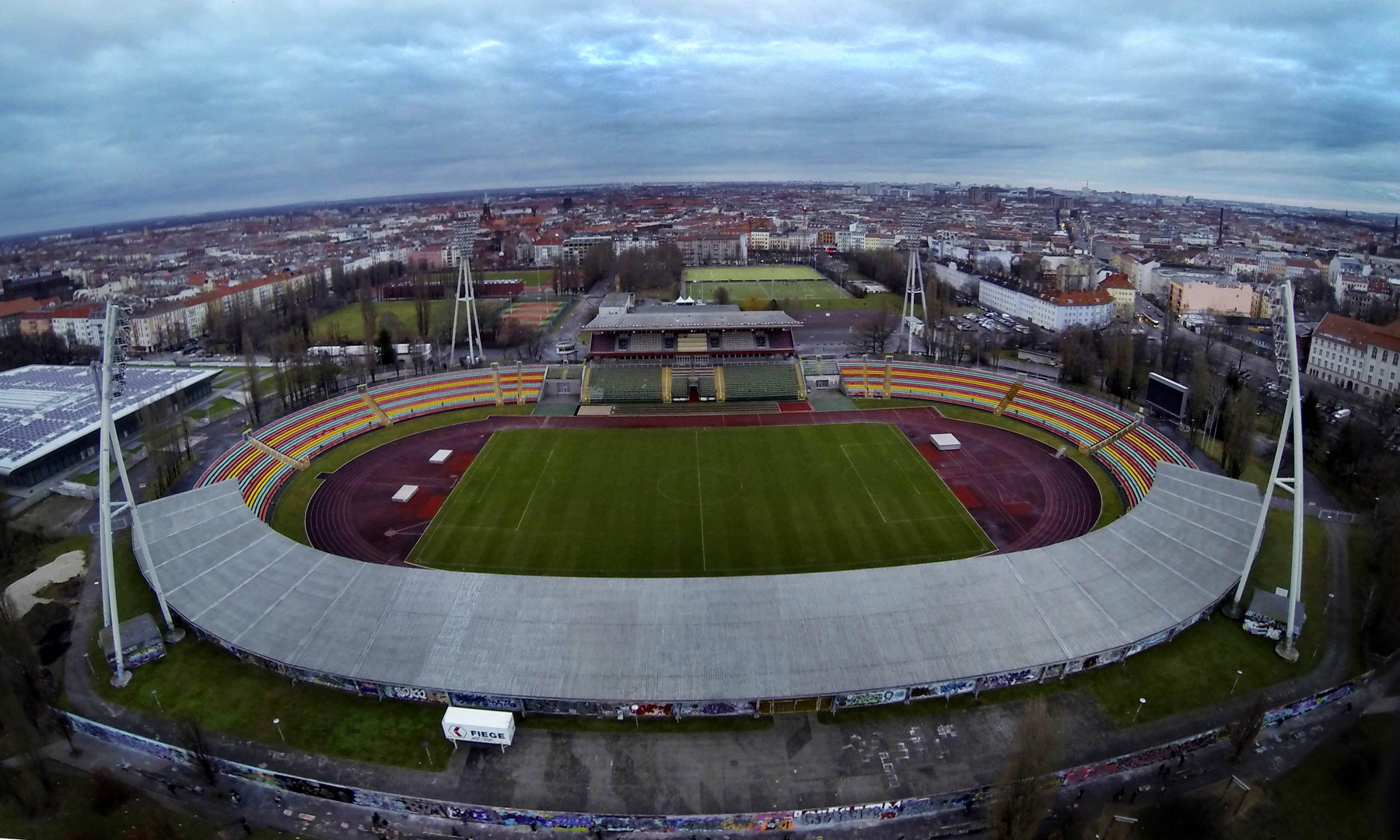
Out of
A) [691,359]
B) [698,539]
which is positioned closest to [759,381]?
[691,359]

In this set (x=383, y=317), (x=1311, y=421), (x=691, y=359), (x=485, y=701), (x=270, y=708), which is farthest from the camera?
(x=383, y=317)

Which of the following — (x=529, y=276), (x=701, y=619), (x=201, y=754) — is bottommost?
(x=201, y=754)

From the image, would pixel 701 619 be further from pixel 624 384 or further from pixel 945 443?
pixel 624 384

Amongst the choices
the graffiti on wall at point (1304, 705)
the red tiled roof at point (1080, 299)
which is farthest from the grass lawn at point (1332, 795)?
the red tiled roof at point (1080, 299)

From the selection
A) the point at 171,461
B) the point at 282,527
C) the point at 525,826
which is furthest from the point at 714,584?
the point at 171,461

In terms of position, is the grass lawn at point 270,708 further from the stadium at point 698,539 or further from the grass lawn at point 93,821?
the grass lawn at point 93,821

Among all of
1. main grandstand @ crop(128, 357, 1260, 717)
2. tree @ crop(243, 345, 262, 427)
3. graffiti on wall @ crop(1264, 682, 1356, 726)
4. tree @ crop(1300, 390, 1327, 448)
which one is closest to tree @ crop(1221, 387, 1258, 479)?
tree @ crop(1300, 390, 1327, 448)

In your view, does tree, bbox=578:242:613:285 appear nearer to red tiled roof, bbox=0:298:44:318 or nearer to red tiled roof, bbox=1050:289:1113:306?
red tiled roof, bbox=1050:289:1113:306
